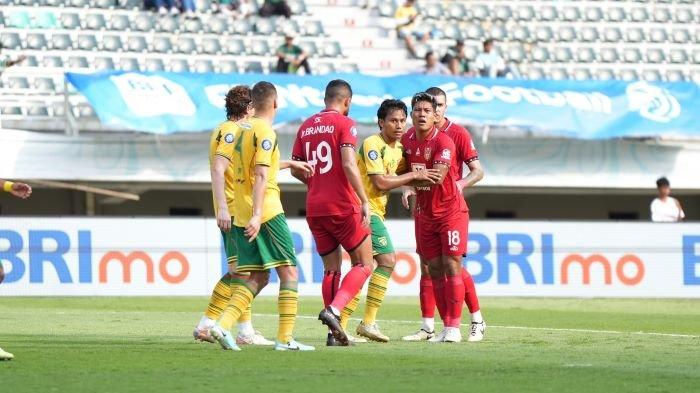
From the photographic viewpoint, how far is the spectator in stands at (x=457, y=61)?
2719 centimetres

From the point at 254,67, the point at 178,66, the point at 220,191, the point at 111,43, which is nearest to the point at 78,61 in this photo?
the point at 111,43

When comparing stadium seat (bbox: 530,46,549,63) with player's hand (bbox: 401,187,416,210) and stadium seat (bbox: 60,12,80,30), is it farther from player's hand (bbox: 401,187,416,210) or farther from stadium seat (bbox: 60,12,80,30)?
player's hand (bbox: 401,187,416,210)

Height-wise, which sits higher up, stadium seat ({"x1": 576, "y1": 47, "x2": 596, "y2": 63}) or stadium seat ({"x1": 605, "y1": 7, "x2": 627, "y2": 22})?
stadium seat ({"x1": 605, "y1": 7, "x2": 627, "y2": 22})

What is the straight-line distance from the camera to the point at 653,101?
27.4m

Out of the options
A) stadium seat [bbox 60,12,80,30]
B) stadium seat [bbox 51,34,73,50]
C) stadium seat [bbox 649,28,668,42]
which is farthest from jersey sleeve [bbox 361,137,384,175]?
stadium seat [bbox 649,28,668,42]

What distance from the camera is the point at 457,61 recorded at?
27.3m

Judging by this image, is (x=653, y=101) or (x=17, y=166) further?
(x=653, y=101)

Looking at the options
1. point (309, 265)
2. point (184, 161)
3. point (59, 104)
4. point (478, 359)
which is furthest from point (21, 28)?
point (478, 359)

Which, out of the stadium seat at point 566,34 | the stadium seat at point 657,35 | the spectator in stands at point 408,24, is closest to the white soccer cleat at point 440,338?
the spectator in stands at point 408,24

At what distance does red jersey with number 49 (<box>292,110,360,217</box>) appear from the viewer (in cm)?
1142

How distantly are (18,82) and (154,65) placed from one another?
2.50 meters

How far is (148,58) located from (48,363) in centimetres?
1742

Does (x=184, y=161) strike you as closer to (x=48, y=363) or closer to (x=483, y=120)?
(x=483, y=120)

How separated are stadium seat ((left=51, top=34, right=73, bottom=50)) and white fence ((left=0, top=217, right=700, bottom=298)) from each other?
5.56 m
